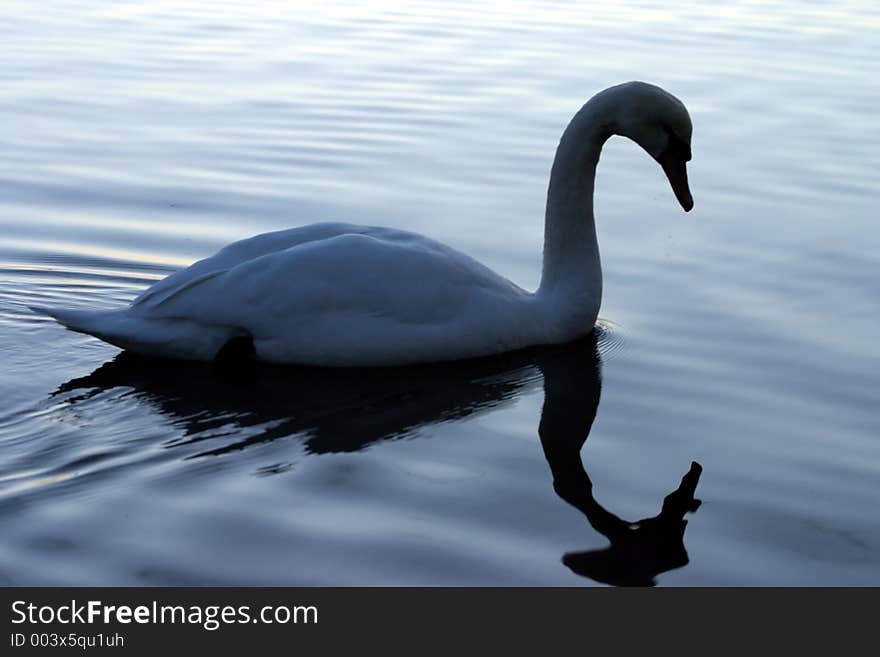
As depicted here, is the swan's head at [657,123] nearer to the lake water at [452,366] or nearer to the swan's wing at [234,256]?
the lake water at [452,366]

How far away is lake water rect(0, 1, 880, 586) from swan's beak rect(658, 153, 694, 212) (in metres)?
0.61

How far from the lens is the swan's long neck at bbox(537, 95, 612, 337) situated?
25.0 feet

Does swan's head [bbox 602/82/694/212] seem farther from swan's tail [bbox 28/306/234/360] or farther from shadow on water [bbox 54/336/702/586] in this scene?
swan's tail [bbox 28/306/234/360]

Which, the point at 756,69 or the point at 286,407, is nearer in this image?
the point at 286,407

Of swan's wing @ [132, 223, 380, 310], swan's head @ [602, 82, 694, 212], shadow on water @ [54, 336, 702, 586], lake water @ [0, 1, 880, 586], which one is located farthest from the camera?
swan's head @ [602, 82, 694, 212]

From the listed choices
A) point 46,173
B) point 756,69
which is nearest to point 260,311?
point 46,173

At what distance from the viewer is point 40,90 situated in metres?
13.2

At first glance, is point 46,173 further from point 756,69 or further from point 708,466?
point 756,69

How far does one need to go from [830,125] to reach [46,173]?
20.1ft

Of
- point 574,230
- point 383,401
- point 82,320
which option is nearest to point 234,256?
point 82,320

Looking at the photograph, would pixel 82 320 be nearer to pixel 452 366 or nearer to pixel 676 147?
pixel 452 366

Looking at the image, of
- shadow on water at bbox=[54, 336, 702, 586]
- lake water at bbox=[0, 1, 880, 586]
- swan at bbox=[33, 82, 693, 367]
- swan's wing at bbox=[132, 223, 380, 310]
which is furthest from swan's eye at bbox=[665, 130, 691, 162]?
swan's wing at bbox=[132, 223, 380, 310]

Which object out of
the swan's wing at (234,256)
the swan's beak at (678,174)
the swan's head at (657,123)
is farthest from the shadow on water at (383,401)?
the swan's head at (657,123)
